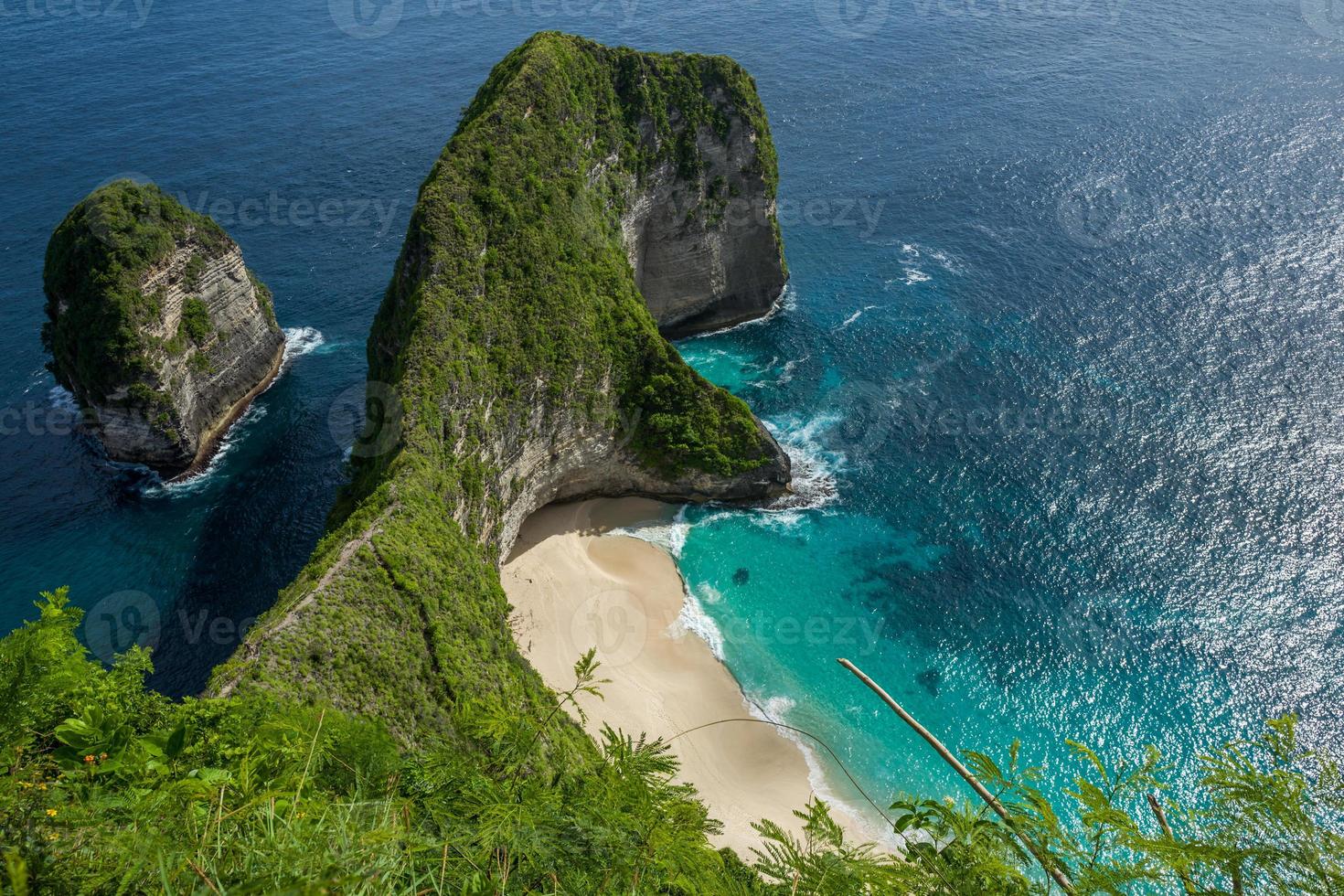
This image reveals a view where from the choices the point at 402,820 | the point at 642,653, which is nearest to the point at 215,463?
the point at 642,653

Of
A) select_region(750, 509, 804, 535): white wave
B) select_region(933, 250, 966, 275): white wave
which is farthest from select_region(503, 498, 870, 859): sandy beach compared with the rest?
select_region(933, 250, 966, 275): white wave

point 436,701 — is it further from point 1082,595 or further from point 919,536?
point 1082,595

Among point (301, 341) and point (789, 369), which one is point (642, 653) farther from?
point (301, 341)

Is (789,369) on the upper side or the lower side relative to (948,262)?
lower

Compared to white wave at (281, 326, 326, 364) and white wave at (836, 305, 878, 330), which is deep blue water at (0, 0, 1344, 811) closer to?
white wave at (836, 305, 878, 330)

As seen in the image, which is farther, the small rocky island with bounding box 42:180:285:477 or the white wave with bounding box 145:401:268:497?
the white wave with bounding box 145:401:268:497

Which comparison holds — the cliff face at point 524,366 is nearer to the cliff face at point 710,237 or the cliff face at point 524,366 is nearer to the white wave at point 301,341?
the cliff face at point 710,237
